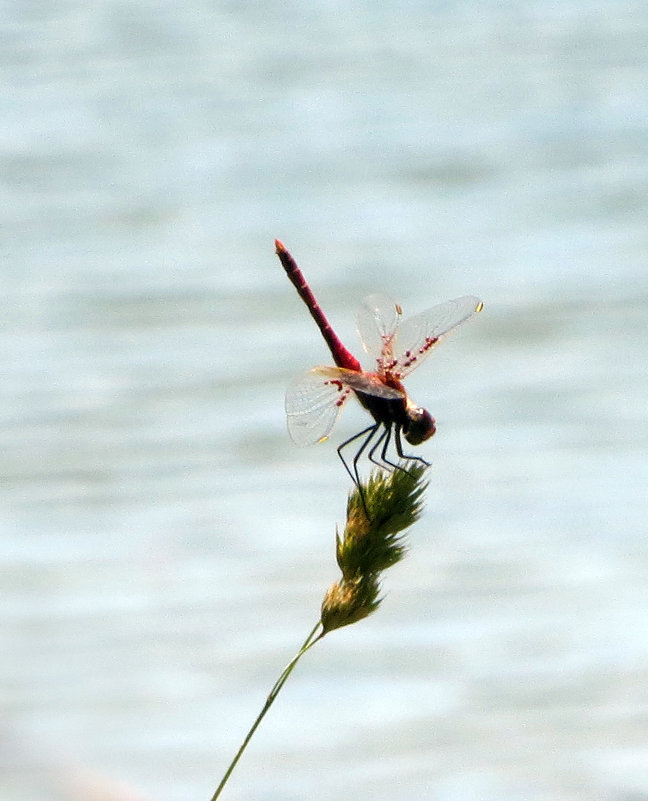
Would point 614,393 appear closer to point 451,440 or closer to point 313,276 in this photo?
point 451,440

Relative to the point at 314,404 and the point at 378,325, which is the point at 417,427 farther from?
the point at 378,325

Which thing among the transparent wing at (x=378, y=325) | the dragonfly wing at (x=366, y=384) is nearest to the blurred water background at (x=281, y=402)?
the transparent wing at (x=378, y=325)

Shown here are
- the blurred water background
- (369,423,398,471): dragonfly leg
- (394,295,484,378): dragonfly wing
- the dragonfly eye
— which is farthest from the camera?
the blurred water background

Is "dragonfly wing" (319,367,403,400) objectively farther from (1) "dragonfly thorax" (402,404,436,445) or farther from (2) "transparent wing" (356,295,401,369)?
(2) "transparent wing" (356,295,401,369)

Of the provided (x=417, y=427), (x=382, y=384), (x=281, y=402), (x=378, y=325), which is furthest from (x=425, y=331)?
(x=281, y=402)

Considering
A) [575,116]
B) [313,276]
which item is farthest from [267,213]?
[575,116]

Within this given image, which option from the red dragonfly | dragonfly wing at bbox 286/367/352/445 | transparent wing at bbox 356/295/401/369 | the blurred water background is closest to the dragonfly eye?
the red dragonfly

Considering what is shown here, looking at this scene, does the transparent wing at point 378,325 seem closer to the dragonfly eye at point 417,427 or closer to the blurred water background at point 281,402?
the dragonfly eye at point 417,427
